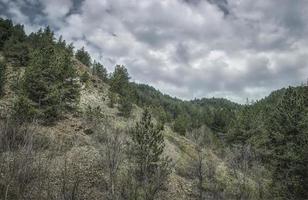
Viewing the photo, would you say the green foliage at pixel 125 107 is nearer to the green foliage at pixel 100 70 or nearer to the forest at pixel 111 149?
the forest at pixel 111 149

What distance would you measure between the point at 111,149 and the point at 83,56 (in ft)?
233

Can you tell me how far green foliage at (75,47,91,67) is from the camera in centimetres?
9197

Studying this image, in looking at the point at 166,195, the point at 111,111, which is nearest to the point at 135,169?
the point at 166,195

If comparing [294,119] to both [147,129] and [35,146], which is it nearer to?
[147,129]

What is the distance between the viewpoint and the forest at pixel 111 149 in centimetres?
2611

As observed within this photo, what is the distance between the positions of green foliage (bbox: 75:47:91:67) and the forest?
23105 mm

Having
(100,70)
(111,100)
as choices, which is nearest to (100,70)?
(100,70)

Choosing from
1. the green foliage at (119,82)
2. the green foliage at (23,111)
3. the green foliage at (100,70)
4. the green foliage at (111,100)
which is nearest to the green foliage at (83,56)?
the green foliage at (100,70)

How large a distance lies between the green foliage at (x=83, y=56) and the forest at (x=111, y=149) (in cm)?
2311

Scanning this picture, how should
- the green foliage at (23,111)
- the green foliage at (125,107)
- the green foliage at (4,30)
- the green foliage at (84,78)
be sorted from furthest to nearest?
the green foliage at (4,30) → the green foliage at (84,78) → the green foliage at (125,107) → the green foliage at (23,111)

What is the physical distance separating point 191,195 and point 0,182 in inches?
809

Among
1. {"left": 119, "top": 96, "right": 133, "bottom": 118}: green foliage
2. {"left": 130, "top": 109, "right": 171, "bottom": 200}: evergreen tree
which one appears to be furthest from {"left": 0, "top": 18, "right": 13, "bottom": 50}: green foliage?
{"left": 130, "top": 109, "right": 171, "bottom": 200}: evergreen tree

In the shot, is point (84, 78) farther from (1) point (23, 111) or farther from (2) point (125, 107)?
(1) point (23, 111)

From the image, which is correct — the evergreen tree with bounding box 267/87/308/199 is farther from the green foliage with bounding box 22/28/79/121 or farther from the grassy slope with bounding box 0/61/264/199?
the green foliage with bounding box 22/28/79/121
